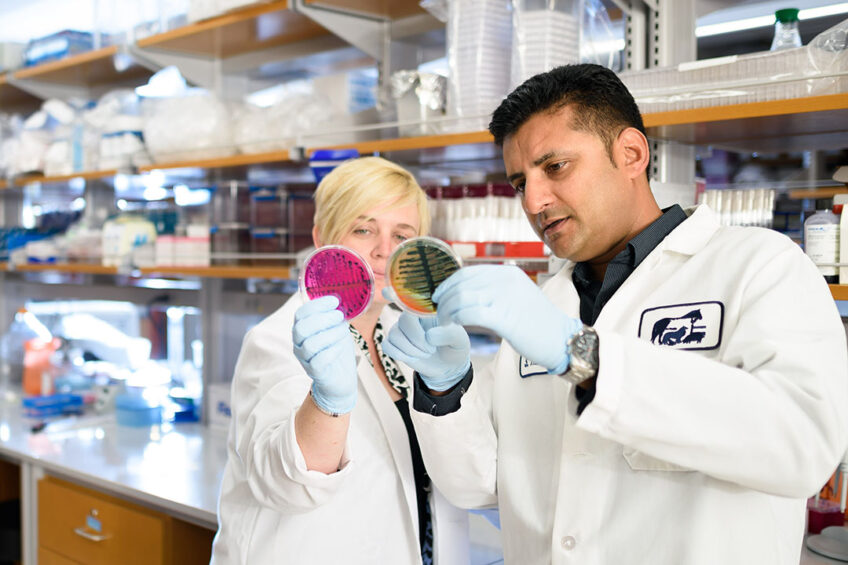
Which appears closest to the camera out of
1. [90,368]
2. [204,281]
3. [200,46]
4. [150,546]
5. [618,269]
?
[618,269]

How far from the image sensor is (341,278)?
4.44 feet

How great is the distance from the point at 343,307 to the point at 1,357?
12.3 ft

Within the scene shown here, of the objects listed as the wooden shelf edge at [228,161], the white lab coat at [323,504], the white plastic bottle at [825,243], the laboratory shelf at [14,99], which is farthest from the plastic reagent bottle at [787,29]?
the laboratory shelf at [14,99]

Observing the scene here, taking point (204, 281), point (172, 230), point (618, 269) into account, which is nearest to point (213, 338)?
point (204, 281)

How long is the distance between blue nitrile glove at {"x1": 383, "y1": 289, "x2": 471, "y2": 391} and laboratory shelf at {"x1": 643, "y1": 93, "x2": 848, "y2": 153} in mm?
781

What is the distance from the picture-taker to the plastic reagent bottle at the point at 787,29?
68.9 inches

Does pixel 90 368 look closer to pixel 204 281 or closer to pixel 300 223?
pixel 204 281

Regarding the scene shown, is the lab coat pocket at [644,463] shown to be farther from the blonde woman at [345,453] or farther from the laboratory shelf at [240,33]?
the laboratory shelf at [240,33]

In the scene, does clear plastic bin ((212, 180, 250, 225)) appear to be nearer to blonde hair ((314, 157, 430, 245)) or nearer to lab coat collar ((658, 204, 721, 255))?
blonde hair ((314, 157, 430, 245))

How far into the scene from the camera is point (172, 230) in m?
3.11

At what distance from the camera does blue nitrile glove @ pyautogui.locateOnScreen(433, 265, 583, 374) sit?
1.02m

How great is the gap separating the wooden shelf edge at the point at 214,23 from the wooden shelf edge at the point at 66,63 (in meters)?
0.27

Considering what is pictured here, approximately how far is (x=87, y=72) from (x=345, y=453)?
305 cm

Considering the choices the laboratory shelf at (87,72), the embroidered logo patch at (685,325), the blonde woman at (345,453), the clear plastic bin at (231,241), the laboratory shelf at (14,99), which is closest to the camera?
the embroidered logo patch at (685,325)
